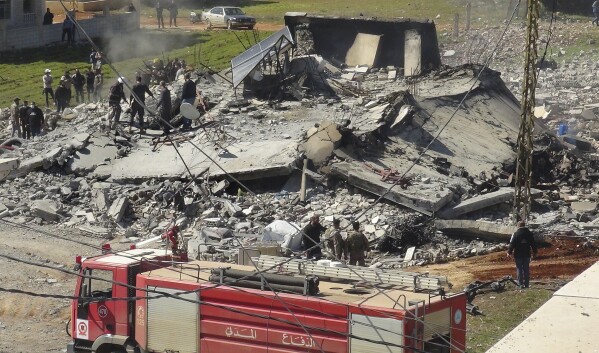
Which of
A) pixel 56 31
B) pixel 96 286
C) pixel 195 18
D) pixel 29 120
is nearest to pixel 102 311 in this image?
pixel 96 286

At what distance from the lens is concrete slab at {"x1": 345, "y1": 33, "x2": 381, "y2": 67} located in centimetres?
3609

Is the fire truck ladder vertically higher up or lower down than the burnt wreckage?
lower down

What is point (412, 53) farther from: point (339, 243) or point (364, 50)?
point (339, 243)

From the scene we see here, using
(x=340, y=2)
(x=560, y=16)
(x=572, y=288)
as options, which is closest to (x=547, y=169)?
(x=572, y=288)

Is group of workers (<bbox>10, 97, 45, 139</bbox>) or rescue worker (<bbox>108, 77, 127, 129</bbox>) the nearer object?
rescue worker (<bbox>108, 77, 127, 129</bbox>)

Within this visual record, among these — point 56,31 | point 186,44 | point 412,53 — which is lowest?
point 186,44

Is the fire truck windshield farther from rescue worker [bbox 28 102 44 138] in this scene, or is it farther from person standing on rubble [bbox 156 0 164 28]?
person standing on rubble [bbox 156 0 164 28]

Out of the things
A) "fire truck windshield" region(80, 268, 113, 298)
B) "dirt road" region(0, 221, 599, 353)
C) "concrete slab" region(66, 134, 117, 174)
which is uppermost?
"concrete slab" region(66, 134, 117, 174)

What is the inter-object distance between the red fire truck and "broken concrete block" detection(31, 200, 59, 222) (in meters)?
9.54

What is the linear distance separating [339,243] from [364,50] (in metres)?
15.6

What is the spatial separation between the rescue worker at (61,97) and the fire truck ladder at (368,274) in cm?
1944

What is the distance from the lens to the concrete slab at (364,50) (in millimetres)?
36094

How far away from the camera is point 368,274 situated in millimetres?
15695

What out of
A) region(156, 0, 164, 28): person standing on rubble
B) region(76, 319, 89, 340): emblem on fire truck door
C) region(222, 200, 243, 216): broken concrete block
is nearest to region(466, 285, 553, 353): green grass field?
region(76, 319, 89, 340): emblem on fire truck door
